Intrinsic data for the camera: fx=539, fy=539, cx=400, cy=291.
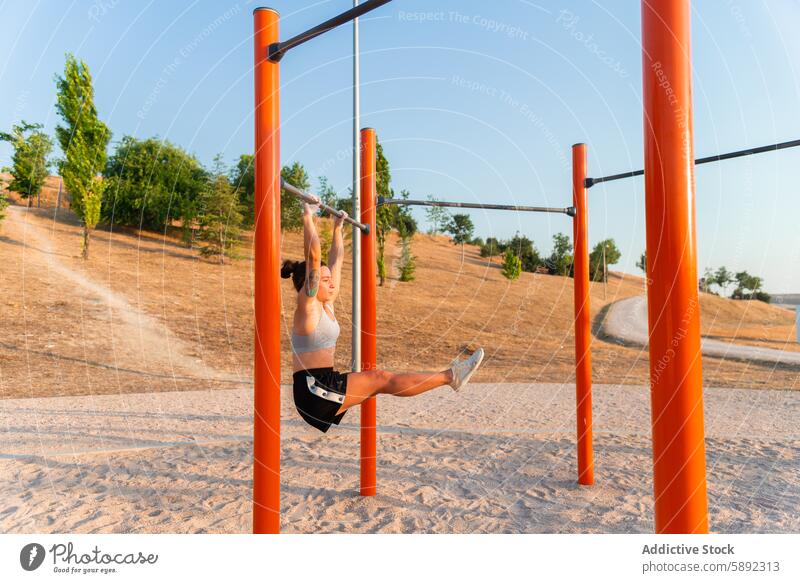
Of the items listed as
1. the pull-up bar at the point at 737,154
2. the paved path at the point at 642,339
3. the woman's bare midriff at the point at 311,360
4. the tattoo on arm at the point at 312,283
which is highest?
the pull-up bar at the point at 737,154

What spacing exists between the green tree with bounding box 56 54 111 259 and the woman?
15.0m

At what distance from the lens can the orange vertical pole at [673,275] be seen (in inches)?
73.1

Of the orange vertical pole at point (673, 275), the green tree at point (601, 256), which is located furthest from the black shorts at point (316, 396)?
the green tree at point (601, 256)

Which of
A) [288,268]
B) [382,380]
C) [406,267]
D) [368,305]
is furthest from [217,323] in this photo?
[382,380]

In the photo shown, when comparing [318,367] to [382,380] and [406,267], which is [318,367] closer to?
[382,380]

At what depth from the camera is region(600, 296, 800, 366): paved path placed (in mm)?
17562

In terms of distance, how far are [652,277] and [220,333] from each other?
17628 millimetres

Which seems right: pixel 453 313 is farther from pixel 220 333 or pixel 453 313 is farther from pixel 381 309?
pixel 220 333

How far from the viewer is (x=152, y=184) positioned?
25.1 m

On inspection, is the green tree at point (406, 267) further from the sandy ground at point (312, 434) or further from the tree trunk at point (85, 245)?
the tree trunk at point (85, 245)

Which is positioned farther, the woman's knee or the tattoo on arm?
the woman's knee

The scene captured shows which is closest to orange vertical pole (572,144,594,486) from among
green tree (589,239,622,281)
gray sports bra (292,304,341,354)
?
gray sports bra (292,304,341,354)

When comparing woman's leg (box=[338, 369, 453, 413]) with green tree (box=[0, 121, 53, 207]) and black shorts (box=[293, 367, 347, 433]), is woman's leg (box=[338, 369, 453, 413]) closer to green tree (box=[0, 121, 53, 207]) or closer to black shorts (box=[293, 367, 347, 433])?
black shorts (box=[293, 367, 347, 433])

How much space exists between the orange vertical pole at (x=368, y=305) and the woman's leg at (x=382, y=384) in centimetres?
90
